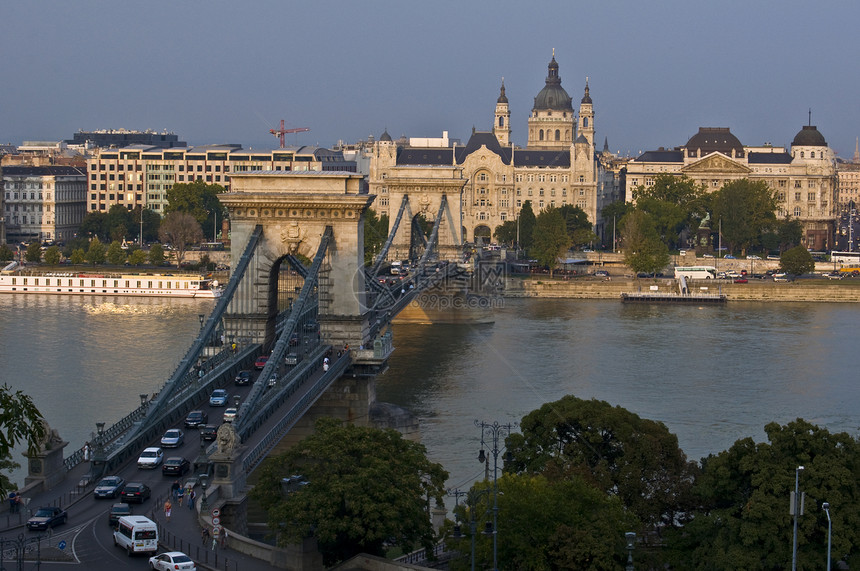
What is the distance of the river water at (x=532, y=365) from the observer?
111ft

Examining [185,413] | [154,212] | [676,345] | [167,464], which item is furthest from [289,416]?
[154,212]

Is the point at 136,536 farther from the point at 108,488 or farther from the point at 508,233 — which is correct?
the point at 508,233

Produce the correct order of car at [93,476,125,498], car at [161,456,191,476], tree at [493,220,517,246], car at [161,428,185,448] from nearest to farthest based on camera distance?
car at [93,476,125,498] → car at [161,456,191,476] → car at [161,428,185,448] → tree at [493,220,517,246]

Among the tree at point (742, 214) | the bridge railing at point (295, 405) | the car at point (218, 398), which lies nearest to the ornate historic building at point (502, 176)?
the tree at point (742, 214)

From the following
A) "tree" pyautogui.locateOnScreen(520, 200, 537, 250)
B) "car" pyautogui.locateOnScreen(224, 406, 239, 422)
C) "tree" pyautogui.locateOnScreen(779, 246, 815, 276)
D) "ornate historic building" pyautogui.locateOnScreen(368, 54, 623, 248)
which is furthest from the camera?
"ornate historic building" pyautogui.locateOnScreen(368, 54, 623, 248)

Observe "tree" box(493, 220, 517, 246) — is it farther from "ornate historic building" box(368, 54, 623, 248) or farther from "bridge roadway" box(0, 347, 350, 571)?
"bridge roadway" box(0, 347, 350, 571)

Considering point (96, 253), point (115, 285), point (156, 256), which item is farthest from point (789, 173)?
point (115, 285)

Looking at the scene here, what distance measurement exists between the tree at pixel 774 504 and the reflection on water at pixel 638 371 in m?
7.57

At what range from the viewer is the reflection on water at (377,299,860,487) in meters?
33.8

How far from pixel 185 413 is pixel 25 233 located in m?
66.5

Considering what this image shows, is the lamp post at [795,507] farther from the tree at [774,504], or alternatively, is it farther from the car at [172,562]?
the car at [172,562]

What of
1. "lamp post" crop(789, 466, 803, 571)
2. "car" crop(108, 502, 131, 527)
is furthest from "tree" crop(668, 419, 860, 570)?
"car" crop(108, 502, 131, 527)

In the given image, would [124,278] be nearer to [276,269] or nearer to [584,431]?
[276,269]

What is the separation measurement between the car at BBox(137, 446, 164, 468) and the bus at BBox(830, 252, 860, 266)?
200ft
